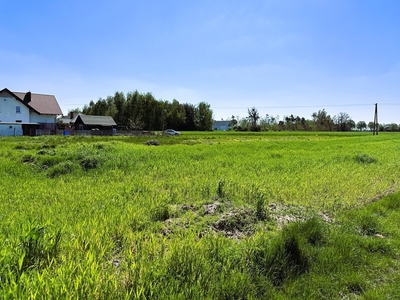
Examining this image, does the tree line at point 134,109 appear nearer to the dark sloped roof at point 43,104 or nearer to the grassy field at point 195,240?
the dark sloped roof at point 43,104

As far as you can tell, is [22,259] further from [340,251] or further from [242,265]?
[340,251]

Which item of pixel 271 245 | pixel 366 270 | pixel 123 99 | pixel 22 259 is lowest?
pixel 366 270

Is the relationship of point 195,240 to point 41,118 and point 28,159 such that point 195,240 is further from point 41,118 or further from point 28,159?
point 41,118

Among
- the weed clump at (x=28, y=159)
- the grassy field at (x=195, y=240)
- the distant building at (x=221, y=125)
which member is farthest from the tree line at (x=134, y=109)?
the grassy field at (x=195, y=240)

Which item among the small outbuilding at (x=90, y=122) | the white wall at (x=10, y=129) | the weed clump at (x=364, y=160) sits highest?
the small outbuilding at (x=90, y=122)

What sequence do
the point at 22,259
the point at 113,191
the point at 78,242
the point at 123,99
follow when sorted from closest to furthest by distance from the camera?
the point at 22,259 → the point at 78,242 → the point at 113,191 → the point at 123,99

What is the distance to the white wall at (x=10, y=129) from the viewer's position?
4400cm

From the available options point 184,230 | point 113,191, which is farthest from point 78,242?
point 113,191

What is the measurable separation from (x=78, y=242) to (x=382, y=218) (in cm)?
654

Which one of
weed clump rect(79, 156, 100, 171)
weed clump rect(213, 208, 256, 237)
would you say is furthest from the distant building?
weed clump rect(213, 208, 256, 237)

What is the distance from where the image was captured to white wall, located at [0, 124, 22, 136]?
144 ft

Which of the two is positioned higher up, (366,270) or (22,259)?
(22,259)

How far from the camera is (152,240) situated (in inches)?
164

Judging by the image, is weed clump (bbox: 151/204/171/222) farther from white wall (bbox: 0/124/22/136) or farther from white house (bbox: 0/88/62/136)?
white wall (bbox: 0/124/22/136)
